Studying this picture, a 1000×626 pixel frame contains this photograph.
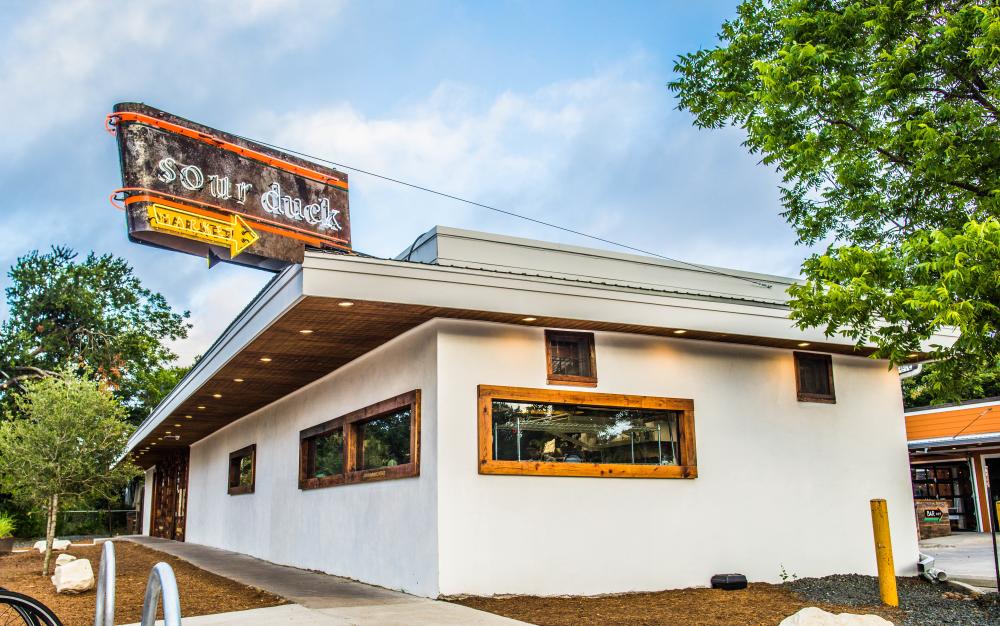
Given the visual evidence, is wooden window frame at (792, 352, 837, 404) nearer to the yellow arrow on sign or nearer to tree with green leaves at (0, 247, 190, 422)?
the yellow arrow on sign

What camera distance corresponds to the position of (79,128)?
33.0 m

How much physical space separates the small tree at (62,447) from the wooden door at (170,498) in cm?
977

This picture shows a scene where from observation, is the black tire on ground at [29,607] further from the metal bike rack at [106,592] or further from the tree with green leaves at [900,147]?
the tree with green leaves at [900,147]

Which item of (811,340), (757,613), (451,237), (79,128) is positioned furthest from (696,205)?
(79,128)

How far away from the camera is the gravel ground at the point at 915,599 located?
8016mm

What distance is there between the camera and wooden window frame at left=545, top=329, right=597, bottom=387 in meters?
9.16

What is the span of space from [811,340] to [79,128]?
32.6m

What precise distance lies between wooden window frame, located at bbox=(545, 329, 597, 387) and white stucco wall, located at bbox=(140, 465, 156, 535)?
26515mm

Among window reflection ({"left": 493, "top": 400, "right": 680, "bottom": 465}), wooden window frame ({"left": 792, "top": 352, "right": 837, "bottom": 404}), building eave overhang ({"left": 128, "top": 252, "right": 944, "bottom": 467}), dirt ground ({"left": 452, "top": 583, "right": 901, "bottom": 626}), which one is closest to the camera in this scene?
dirt ground ({"left": 452, "top": 583, "right": 901, "bottom": 626})

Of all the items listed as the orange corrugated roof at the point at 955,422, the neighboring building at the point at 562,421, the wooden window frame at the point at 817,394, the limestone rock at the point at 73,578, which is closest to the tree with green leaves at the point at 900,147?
the neighboring building at the point at 562,421

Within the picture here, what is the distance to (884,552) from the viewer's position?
8500 millimetres

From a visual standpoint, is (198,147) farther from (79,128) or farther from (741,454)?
(79,128)

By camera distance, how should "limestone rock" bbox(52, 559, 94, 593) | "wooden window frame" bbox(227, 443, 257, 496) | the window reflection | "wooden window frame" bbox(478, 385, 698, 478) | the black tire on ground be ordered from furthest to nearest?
"wooden window frame" bbox(227, 443, 257, 496), "limestone rock" bbox(52, 559, 94, 593), the window reflection, "wooden window frame" bbox(478, 385, 698, 478), the black tire on ground

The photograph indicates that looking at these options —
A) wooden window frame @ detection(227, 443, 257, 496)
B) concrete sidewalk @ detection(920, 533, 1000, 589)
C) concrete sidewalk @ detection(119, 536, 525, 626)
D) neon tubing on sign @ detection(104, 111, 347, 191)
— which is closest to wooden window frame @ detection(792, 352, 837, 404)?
concrete sidewalk @ detection(920, 533, 1000, 589)
